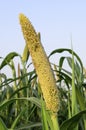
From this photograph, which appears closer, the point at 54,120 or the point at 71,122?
the point at 54,120

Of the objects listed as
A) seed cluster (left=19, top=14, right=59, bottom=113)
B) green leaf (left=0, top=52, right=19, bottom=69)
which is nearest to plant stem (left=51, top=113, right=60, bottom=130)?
seed cluster (left=19, top=14, right=59, bottom=113)

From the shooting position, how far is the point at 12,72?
237 cm

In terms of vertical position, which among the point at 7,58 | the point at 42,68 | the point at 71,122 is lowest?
the point at 71,122

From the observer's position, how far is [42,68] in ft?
2.94

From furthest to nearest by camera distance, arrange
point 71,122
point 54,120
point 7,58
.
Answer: point 7,58
point 71,122
point 54,120

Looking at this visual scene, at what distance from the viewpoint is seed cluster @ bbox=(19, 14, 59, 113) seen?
886mm

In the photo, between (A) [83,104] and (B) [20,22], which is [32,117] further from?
(B) [20,22]

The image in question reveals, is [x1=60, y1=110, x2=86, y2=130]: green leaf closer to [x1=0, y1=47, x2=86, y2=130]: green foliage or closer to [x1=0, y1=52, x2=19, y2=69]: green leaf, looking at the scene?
[x1=0, y1=47, x2=86, y2=130]: green foliage

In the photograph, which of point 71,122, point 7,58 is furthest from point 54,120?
point 7,58

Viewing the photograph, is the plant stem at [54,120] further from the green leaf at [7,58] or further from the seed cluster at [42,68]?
the green leaf at [7,58]

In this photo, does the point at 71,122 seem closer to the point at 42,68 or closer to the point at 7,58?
the point at 42,68

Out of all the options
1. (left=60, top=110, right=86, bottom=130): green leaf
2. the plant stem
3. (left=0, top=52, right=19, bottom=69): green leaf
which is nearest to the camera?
the plant stem

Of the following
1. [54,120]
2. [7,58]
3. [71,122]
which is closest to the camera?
[54,120]

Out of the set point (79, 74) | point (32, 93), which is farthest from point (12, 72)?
point (79, 74)
